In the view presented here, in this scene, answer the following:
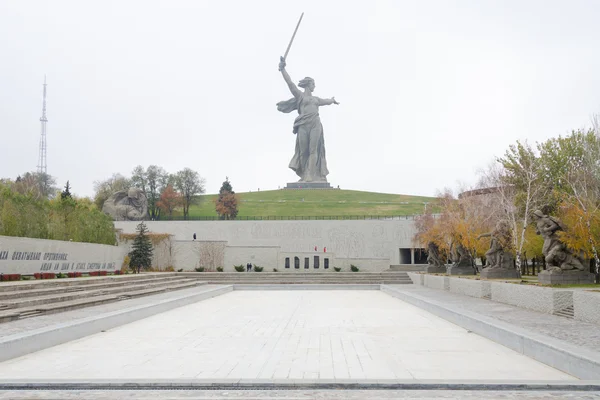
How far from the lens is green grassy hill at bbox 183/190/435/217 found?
70438 millimetres

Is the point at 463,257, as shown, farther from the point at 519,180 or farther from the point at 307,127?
the point at 307,127

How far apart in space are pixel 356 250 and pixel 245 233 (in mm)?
10601

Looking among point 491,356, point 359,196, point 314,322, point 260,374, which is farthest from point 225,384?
point 359,196

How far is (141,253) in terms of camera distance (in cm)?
4375

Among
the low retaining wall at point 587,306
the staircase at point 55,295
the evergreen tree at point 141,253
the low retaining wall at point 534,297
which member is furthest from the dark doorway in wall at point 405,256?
the low retaining wall at point 587,306

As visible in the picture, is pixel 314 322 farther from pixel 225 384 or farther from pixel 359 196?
pixel 359 196

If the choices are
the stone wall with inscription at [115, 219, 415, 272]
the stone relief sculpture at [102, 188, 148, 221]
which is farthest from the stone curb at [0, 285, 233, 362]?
the stone relief sculpture at [102, 188, 148, 221]

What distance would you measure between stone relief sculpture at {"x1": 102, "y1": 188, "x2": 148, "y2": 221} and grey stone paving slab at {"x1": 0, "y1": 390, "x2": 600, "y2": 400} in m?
A: 50.9

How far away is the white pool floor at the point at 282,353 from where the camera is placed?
834cm

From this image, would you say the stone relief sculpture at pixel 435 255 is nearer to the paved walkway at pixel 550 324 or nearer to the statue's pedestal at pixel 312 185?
the paved walkway at pixel 550 324

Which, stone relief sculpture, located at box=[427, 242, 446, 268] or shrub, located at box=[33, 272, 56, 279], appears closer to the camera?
shrub, located at box=[33, 272, 56, 279]

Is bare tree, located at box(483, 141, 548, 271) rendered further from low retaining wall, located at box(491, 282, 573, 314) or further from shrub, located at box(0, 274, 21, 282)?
shrub, located at box(0, 274, 21, 282)

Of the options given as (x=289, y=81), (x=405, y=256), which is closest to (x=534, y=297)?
(x=405, y=256)

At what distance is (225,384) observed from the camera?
24.7 ft
